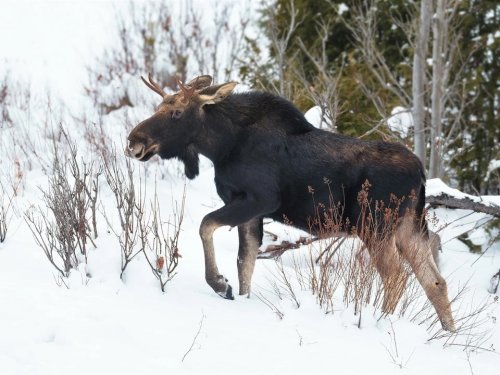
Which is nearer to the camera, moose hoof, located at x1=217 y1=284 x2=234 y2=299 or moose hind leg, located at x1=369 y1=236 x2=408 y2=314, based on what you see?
moose hind leg, located at x1=369 y1=236 x2=408 y2=314

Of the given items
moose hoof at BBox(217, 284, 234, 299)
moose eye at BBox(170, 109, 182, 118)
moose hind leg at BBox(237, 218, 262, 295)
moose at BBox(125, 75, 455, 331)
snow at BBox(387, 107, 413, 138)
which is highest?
moose eye at BBox(170, 109, 182, 118)

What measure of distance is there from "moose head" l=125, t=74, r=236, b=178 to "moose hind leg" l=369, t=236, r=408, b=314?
5.12 feet

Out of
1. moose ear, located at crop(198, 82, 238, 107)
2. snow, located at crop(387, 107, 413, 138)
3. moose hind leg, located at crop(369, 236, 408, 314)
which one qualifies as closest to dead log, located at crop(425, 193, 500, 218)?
moose hind leg, located at crop(369, 236, 408, 314)

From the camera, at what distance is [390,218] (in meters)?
5.32

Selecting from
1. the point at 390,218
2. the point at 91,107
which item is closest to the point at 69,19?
the point at 91,107

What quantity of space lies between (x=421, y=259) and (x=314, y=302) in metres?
0.91

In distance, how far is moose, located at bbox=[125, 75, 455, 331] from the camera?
5.26 m

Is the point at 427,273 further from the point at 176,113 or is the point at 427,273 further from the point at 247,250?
the point at 176,113

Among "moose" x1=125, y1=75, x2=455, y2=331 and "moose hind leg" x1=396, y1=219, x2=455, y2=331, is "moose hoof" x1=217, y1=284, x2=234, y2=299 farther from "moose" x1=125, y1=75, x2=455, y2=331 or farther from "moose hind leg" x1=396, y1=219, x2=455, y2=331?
"moose hind leg" x1=396, y1=219, x2=455, y2=331

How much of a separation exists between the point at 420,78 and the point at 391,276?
6.10 m

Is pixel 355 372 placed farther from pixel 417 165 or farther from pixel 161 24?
pixel 161 24

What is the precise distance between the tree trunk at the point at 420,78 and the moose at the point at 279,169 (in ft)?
15.3

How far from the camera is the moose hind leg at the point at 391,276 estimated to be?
4.92 meters

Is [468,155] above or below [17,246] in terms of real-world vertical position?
below
